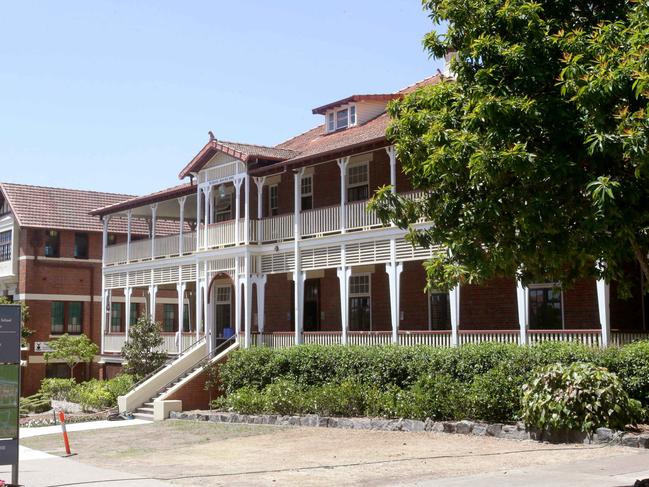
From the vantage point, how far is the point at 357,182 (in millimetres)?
28703

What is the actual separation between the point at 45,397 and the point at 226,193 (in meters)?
11.4

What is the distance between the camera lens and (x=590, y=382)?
53.7 feet

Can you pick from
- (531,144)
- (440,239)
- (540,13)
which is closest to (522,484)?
(440,239)

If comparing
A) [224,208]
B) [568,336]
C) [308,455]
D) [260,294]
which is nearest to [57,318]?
[224,208]

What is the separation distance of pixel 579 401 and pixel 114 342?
25.4 m

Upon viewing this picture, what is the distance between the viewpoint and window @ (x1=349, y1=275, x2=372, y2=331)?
29219 millimetres

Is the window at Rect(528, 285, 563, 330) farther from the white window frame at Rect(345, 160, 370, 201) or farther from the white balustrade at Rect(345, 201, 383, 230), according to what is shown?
the white window frame at Rect(345, 160, 370, 201)

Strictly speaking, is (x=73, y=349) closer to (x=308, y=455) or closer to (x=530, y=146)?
(x=308, y=455)

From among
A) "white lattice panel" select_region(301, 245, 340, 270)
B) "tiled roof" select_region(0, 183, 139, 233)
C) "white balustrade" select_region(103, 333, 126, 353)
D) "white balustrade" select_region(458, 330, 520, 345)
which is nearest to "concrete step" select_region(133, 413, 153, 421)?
"white lattice panel" select_region(301, 245, 340, 270)

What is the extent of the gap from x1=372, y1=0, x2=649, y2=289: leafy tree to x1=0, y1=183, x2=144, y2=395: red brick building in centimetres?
3526

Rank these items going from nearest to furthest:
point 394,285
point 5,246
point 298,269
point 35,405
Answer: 1. point 394,285
2. point 298,269
3. point 35,405
4. point 5,246

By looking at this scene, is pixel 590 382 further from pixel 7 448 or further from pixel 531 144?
pixel 7 448

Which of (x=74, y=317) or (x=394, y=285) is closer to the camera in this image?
(x=394, y=285)

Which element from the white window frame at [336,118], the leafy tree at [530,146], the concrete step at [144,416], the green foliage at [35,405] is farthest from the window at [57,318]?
the leafy tree at [530,146]
